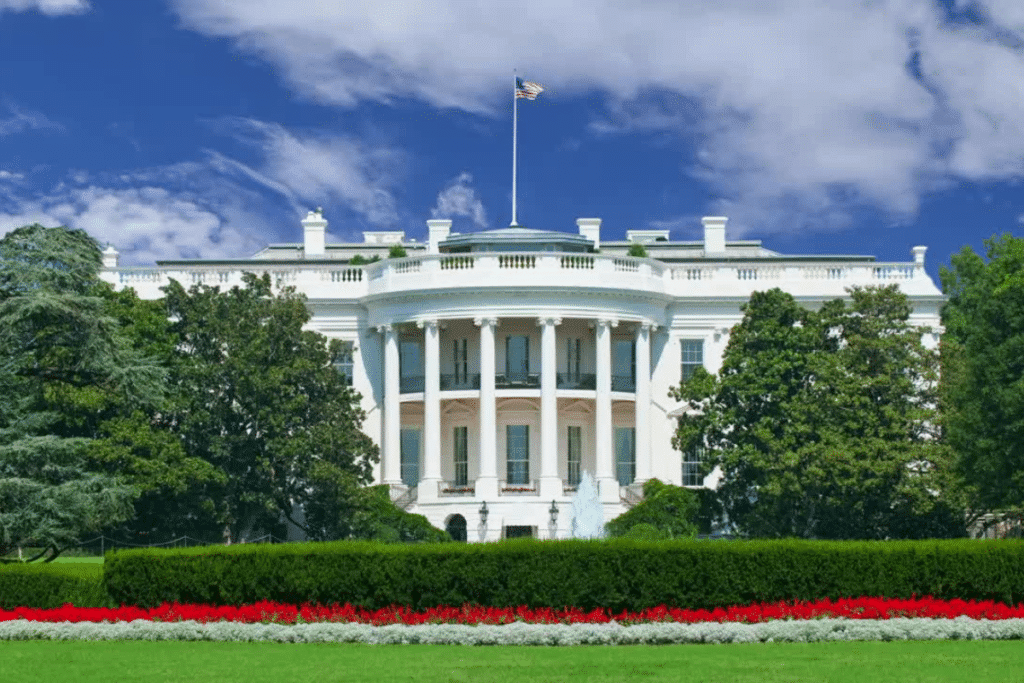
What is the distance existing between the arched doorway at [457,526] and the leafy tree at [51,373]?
65.9ft

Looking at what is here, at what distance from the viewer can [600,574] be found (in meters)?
26.1

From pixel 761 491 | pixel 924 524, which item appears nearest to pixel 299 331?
pixel 761 491

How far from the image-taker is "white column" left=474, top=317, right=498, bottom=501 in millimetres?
55719

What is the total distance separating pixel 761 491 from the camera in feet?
165

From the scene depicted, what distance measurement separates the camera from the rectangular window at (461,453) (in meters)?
59.2

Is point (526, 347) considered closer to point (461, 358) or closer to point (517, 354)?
point (517, 354)

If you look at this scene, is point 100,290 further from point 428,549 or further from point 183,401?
point 428,549

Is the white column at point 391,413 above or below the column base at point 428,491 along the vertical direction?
above

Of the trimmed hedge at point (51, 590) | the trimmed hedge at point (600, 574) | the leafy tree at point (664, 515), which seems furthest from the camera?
the leafy tree at point (664, 515)

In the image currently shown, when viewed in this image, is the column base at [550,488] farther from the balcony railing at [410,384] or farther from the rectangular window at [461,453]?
the balcony railing at [410,384]

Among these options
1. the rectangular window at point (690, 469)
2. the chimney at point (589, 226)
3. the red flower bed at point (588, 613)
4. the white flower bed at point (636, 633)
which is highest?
the chimney at point (589, 226)

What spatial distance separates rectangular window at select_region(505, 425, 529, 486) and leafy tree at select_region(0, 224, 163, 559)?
74.4 ft

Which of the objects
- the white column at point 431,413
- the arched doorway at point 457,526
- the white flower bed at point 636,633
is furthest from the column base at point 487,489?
the white flower bed at point 636,633

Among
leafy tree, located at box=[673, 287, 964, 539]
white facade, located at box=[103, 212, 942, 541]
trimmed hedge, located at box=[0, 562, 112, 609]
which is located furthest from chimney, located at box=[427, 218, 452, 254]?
trimmed hedge, located at box=[0, 562, 112, 609]
